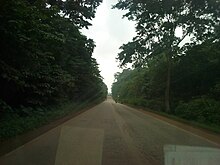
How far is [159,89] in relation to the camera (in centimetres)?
4900

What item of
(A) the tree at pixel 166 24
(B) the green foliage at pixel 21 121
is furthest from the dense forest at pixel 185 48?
(B) the green foliage at pixel 21 121

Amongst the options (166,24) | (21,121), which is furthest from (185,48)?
(21,121)

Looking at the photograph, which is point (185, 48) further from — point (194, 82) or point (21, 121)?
point (21, 121)

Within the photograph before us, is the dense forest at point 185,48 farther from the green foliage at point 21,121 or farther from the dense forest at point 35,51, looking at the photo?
the green foliage at point 21,121

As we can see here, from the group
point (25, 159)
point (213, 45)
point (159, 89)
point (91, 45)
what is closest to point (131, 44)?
point (91, 45)

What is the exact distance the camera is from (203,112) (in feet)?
96.2

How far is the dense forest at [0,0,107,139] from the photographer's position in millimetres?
→ 11773

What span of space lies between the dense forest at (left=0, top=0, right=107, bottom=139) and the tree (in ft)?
13.7

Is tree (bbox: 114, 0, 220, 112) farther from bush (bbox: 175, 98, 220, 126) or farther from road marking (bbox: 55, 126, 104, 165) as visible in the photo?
road marking (bbox: 55, 126, 104, 165)

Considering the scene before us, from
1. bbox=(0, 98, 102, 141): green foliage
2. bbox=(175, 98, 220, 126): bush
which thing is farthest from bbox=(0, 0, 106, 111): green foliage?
bbox=(175, 98, 220, 126): bush

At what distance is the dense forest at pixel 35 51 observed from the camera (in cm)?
1177

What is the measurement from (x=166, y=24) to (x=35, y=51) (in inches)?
912

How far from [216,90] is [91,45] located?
12.8 meters

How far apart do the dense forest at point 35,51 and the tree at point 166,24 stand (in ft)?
13.7
